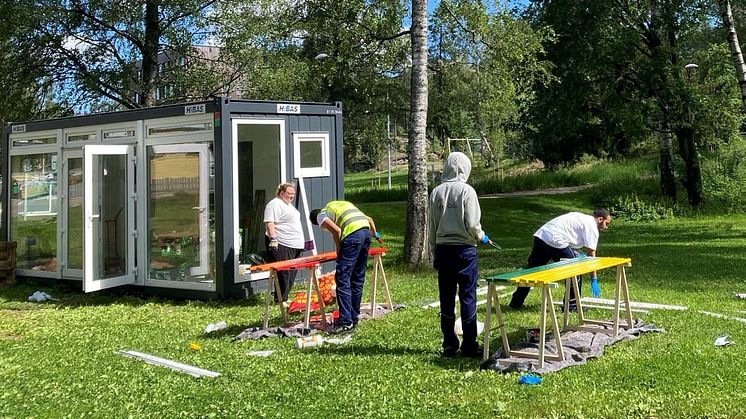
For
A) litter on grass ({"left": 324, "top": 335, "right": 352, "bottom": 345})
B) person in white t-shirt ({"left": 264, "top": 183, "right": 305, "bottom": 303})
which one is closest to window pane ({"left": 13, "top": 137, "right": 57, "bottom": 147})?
person in white t-shirt ({"left": 264, "top": 183, "right": 305, "bottom": 303})

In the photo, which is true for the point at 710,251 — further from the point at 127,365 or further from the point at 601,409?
the point at 127,365

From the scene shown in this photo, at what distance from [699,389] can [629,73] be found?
21676 millimetres

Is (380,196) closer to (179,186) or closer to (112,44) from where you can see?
(112,44)

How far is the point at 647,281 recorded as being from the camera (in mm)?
Result: 11320

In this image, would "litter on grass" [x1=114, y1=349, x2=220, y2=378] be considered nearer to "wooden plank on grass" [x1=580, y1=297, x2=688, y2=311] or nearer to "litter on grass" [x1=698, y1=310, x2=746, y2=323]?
"wooden plank on grass" [x1=580, y1=297, x2=688, y2=311]

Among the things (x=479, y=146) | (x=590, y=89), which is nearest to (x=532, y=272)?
(x=590, y=89)

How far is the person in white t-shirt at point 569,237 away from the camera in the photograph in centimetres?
793

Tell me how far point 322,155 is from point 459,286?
213 inches

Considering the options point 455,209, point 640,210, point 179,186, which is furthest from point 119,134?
point 640,210

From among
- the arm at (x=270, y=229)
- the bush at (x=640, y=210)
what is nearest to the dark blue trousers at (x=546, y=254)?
the arm at (x=270, y=229)

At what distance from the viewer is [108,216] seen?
11.2 metres

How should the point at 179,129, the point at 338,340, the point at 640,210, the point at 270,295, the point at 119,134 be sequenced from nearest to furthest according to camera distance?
1. the point at 338,340
2. the point at 270,295
3. the point at 179,129
4. the point at 119,134
5. the point at 640,210

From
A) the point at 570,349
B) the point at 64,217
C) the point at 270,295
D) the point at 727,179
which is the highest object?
the point at 727,179

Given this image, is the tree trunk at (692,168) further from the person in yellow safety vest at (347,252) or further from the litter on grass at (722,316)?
the person in yellow safety vest at (347,252)
